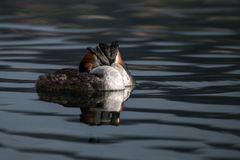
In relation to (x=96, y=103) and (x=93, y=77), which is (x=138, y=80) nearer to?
(x=93, y=77)

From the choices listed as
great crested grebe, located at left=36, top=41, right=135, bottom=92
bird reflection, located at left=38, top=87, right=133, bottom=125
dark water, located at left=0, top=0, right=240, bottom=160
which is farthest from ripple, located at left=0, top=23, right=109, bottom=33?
bird reflection, located at left=38, top=87, right=133, bottom=125

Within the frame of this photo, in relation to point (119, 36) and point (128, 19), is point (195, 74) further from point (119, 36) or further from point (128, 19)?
point (128, 19)

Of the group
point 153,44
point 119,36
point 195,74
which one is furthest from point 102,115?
point 119,36

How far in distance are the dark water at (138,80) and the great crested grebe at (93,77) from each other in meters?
0.34

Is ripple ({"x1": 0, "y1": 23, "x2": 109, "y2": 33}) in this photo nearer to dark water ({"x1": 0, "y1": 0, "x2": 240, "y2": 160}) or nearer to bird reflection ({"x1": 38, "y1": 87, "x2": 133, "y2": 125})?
dark water ({"x1": 0, "y1": 0, "x2": 240, "y2": 160})

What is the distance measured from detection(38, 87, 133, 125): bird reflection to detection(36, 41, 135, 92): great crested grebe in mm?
132

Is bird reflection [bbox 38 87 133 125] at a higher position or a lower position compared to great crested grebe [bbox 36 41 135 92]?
lower

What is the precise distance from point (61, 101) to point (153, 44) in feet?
22.5

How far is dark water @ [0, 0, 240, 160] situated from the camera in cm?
1091

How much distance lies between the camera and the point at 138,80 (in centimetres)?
1593

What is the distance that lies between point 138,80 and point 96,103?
229cm

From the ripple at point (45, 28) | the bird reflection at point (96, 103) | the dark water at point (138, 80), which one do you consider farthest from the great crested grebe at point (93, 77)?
the ripple at point (45, 28)

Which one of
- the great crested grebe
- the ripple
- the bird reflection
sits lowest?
the bird reflection

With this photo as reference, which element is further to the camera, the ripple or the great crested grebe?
the ripple
